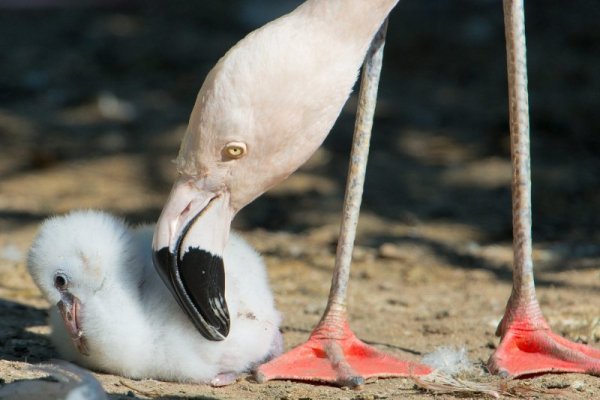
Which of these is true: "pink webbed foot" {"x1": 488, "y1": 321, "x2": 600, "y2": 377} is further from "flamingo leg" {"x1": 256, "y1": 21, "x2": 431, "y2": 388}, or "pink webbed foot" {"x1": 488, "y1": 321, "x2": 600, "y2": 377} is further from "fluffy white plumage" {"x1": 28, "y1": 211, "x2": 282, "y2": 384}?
"fluffy white plumage" {"x1": 28, "y1": 211, "x2": 282, "y2": 384}

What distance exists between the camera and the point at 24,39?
24.9 ft

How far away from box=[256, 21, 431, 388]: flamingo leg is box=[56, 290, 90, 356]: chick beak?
467 mm

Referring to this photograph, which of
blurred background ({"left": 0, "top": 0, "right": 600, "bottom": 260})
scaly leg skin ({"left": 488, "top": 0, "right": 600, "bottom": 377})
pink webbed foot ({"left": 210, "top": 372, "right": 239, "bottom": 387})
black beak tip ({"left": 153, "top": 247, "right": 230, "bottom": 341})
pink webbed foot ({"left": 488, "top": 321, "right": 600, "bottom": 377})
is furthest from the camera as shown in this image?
blurred background ({"left": 0, "top": 0, "right": 600, "bottom": 260})

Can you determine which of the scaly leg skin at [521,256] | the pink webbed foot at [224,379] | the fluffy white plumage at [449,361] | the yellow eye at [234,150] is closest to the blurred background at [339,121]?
the scaly leg skin at [521,256]

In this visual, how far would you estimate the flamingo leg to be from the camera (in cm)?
287

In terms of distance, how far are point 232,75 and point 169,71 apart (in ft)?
14.7

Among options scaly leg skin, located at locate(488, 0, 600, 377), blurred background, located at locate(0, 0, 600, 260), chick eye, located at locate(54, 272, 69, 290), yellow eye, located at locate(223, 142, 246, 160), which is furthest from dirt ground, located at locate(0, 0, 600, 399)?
yellow eye, located at locate(223, 142, 246, 160)

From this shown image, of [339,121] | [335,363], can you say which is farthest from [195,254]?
[339,121]

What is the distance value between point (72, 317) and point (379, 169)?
3037 mm

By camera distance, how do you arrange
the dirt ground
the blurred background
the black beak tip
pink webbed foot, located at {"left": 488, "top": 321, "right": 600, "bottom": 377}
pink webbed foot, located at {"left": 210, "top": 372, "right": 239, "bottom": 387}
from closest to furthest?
the black beak tip < pink webbed foot, located at {"left": 210, "top": 372, "right": 239, "bottom": 387} < pink webbed foot, located at {"left": 488, "top": 321, "right": 600, "bottom": 377} < the dirt ground < the blurred background

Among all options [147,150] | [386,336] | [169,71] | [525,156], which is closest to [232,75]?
[525,156]

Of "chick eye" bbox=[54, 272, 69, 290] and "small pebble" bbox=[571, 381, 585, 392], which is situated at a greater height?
"chick eye" bbox=[54, 272, 69, 290]

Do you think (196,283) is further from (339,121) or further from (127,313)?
(339,121)

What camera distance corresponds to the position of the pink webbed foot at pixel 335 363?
2.86m
